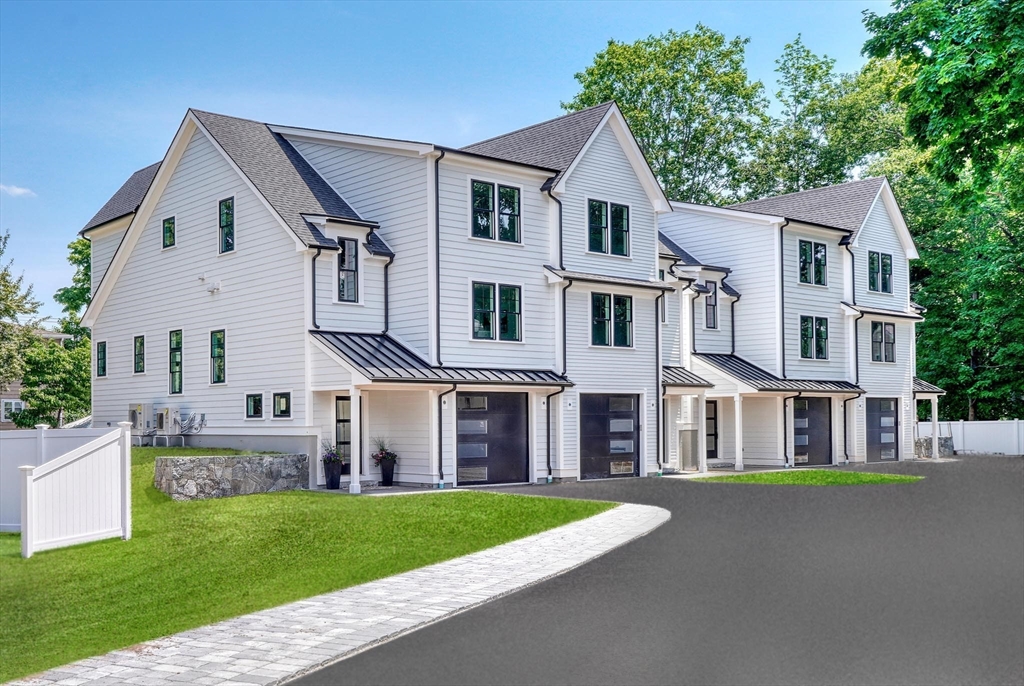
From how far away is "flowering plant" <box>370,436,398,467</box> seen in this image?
23812 mm

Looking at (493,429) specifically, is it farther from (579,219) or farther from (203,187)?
(203,187)

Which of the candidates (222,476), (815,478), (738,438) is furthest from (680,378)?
(222,476)

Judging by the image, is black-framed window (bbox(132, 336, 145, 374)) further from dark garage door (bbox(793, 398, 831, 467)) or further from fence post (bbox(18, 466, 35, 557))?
dark garage door (bbox(793, 398, 831, 467))

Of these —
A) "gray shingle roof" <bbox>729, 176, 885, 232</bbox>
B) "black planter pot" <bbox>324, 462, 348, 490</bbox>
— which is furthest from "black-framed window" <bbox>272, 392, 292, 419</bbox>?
"gray shingle roof" <bbox>729, 176, 885, 232</bbox>

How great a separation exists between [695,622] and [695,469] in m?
23.0

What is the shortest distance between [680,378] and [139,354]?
16.3 m

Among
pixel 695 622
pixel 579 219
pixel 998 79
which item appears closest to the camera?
pixel 695 622

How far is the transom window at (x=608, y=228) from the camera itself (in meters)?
27.6

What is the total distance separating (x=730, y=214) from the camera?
36.1m

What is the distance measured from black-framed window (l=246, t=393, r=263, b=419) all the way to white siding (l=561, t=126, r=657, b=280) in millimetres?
8622

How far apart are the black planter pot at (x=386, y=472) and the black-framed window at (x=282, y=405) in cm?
253

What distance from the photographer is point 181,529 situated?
16453 millimetres

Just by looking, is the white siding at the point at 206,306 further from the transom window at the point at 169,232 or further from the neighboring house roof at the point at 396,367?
the neighboring house roof at the point at 396,367

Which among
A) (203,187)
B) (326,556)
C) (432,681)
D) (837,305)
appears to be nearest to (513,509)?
(326,556)
